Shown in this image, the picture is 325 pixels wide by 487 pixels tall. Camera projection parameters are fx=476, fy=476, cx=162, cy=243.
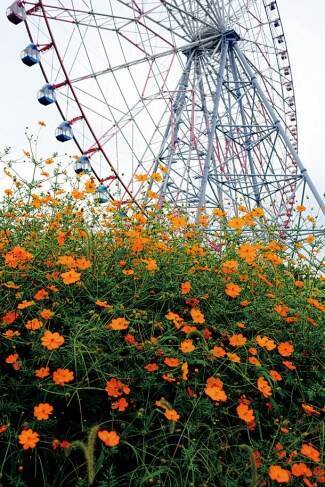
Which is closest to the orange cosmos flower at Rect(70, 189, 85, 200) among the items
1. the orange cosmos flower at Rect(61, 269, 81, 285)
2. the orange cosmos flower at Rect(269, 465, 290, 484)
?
the orange cosmos flower at Rect(61, 269, 81, 285)

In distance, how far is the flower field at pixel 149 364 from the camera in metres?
1.19

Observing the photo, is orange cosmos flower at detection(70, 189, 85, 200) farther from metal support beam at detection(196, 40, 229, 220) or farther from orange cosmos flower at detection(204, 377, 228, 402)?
metal support beam at detection(196, 40, 229, 220)

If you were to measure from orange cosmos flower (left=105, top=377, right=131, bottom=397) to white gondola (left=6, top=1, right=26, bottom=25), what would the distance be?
8193mm

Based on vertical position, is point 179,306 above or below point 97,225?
below

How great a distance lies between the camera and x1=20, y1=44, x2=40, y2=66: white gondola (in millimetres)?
8047

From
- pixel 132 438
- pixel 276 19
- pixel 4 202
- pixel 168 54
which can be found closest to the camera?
pixel 132 438

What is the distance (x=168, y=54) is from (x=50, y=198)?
8667mm

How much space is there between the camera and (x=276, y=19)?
13539mm

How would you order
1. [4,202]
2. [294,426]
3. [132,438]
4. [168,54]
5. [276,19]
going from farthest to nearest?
1. [276,19]
2. [168,54]
3. [4,202]
4. [294,426]
5. [132,438]

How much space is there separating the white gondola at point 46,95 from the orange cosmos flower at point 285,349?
7757mm

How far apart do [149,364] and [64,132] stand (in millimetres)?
7882

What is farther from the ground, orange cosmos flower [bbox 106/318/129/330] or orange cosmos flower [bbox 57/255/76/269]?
orange cosmos flower [bbox 57/255/76/269]

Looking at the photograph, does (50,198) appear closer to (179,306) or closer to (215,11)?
(179,306)

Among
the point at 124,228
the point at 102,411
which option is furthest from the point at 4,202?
the point at 102,411
